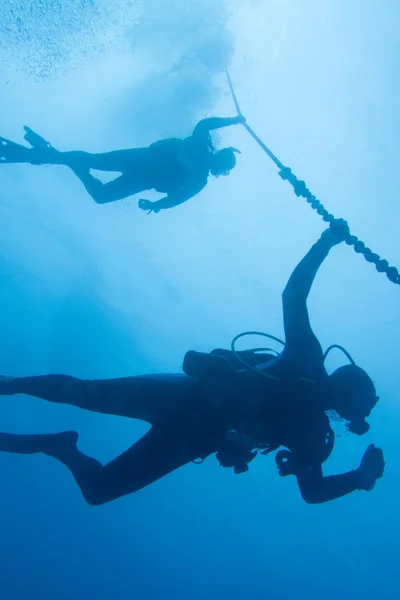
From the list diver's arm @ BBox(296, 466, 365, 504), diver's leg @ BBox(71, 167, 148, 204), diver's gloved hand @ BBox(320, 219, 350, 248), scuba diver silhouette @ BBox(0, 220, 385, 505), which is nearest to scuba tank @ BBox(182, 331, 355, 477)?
scuba diver silhouette @ BBox(0, 220, 385, 505)

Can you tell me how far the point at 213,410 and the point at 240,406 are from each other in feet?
0.93

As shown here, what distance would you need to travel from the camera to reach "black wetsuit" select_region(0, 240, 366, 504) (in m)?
3.76

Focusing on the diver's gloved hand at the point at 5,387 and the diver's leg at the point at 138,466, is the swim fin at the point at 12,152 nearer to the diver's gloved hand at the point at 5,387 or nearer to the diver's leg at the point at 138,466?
the diver's gloved hand at the point at 5,387

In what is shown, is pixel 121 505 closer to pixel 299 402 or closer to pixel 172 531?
pixel 172 531

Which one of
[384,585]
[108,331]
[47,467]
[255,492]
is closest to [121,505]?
[47,467]

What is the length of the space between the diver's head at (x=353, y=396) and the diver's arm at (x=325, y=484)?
1.93 feet

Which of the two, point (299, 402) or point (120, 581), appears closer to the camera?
point (299, 402)

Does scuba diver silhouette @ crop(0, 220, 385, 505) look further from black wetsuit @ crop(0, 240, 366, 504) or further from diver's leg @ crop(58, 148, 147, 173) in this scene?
diver's leg @ crop(58, 148, 147, 173)

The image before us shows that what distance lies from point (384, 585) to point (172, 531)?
112ft

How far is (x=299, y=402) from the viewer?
3760mm

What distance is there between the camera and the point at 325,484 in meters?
4.04

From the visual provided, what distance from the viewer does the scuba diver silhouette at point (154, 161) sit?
645cm

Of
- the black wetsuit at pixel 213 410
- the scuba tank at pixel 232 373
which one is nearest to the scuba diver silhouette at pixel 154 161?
the black wetsuit at pixel 213 410

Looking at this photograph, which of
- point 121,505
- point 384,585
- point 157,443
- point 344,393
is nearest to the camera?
point 344,393
